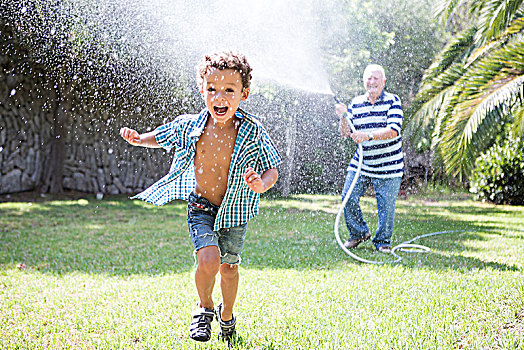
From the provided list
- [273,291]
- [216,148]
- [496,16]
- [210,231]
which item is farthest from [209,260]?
[496,16]

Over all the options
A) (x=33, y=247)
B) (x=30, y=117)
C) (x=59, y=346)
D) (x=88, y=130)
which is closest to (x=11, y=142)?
(x=30, y=117)

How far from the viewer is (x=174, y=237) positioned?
21.6ft

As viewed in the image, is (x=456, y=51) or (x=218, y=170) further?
(x=456, y=51)

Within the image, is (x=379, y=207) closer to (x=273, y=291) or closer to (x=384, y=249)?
(x=384, y=249)

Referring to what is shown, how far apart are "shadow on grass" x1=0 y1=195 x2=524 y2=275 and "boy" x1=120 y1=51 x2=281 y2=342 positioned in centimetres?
191

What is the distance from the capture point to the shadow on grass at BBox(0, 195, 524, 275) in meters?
4.86

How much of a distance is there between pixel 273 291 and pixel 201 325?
1.30m

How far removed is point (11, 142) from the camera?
35.2ft

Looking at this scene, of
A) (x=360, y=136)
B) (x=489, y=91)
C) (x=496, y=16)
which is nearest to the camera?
(x=360, y=136)

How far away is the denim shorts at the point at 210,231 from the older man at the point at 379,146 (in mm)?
2651

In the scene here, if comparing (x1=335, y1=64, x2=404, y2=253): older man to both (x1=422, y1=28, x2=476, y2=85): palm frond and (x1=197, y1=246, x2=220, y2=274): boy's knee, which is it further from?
(x1=422, y1=28, x2=476, y2=85): palm frond

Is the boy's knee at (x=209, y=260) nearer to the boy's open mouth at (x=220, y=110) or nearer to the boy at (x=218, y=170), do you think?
the boy at (x=218, y=170)

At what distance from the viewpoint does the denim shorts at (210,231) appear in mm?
2637

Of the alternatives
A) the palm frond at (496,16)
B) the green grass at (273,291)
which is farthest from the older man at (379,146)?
the palm frond at (496,16)
